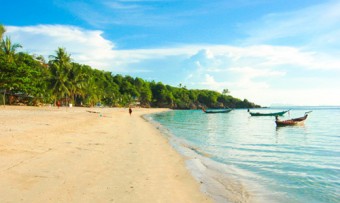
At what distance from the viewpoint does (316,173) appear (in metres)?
10.3

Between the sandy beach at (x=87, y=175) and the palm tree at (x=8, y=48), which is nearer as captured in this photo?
the sandy beach at (x=87, y=175)

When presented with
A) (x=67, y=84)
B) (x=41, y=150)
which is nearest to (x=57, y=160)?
(x=41, y=150)

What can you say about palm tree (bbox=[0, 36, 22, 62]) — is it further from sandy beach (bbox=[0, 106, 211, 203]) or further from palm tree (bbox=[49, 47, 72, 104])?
sandy beach (bbox=[0, 106, 211, 203])

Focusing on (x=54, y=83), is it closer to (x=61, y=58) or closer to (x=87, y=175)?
(x=61, y=58)

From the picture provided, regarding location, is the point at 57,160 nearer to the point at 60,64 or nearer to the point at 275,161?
the point at 275,161

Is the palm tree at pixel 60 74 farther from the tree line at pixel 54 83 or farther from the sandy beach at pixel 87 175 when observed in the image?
the sandy beach at pixel 87 175

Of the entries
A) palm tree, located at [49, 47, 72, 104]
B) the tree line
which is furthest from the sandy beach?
palm tree, located at [49, 47, 72, 104]

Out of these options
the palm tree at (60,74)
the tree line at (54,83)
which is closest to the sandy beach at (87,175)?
the tree line at (54,83)

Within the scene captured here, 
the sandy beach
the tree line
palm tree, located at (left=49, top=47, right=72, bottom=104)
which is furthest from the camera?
palm tree, located at (left=49, top=47, right=72, bottom=104)

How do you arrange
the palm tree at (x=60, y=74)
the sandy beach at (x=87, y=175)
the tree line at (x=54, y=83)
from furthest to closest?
1. the palm tree at (x=60, y=74)
2. the tree line at (x=54, y=83)
3. the sandy beach at (x=87, y=175)

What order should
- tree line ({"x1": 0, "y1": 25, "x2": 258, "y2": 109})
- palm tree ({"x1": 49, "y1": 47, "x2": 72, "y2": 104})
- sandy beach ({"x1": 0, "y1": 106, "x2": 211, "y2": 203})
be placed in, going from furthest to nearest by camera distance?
palm tree ({"x1": 49, "y1": 47, "x2": 72, "y2": 104}) < tree line ({"x1": 0, "y1": 25, "x2": 258, "y2": 109}) < sandy beach ({"x1": 0, "y1": 106, "x2": 211, "y2": 203})

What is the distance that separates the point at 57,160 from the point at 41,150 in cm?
164

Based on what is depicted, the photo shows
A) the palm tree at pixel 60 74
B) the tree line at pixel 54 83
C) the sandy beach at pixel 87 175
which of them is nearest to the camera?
the sandy beach at pixel 87 175

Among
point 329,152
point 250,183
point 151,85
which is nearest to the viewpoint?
point 250,183
